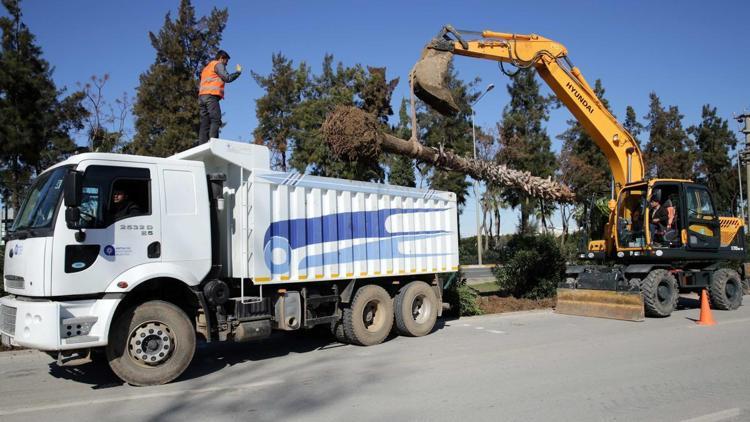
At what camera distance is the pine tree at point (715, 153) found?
156ft

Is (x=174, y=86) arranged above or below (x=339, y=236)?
above

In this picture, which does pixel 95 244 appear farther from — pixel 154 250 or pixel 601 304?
pixel 601 304

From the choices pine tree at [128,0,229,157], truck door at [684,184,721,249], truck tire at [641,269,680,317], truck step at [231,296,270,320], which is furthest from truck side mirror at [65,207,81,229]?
pine tree at [128,0,229,157]

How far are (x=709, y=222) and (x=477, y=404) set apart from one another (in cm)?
1055

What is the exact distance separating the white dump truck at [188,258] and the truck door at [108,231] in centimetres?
1

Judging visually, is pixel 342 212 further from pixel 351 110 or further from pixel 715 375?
pixel 715 375

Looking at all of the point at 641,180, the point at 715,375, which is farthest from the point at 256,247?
the point at 641,180

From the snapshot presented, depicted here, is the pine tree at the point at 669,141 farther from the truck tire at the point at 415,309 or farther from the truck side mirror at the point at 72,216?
the truck side mirror at the point at 72,216

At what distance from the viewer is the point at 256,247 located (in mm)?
7914

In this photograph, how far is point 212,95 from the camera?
29.8 ft

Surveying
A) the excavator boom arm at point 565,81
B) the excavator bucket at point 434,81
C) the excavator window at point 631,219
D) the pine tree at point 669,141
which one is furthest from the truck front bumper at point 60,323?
the pine tree at point 669,141

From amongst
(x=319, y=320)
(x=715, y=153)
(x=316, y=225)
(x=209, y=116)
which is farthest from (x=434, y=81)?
(x=715, y=153)

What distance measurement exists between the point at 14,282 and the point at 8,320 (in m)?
0.46

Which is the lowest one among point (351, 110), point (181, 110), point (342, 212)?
point (342, 212)
